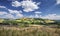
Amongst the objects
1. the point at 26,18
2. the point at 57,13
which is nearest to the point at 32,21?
the point at 26,18

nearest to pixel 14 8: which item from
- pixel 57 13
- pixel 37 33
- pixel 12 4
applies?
pixel 12 4

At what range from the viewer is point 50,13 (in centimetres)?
238

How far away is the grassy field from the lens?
7.63 ft

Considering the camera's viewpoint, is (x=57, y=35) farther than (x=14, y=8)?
No

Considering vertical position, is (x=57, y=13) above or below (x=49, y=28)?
above

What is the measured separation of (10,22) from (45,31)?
2.06 ft

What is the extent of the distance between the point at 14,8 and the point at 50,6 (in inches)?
24.5

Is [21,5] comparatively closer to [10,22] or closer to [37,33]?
[10,22]

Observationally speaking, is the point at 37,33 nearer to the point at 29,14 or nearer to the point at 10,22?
the point at 29,14

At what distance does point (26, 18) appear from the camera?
8.04ft

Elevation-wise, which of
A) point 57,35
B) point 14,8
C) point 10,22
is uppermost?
point 14,8

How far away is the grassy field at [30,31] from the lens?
2324 mm

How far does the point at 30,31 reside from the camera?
237 cm

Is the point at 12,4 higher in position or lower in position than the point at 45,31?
higher
